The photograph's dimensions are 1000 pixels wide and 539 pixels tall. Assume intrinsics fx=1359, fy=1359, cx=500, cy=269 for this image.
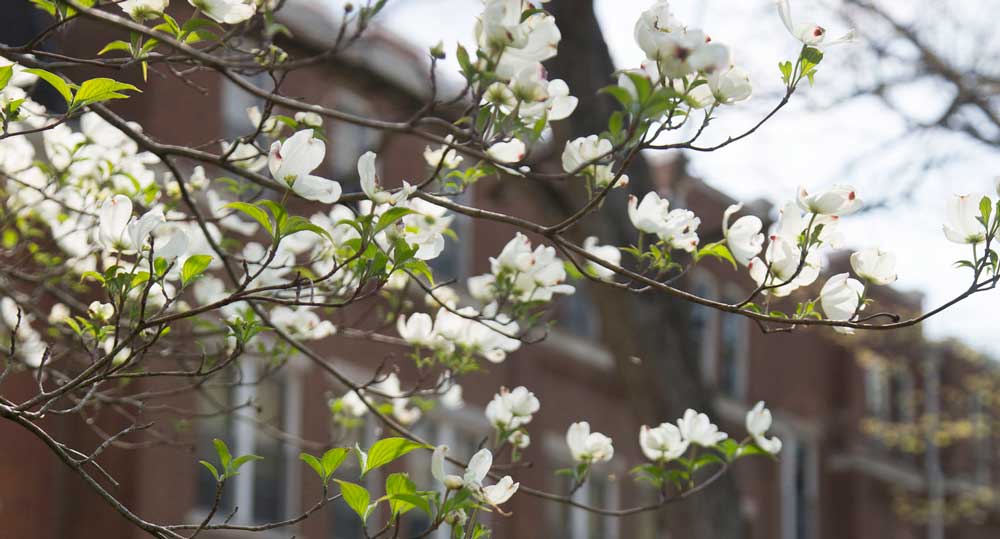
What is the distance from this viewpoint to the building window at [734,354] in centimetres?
1841

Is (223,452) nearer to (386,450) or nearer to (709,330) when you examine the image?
(386,450)

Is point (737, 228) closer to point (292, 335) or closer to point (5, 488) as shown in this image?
point (292, 335)

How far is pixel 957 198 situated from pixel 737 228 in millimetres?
364

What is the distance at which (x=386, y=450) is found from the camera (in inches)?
84.3

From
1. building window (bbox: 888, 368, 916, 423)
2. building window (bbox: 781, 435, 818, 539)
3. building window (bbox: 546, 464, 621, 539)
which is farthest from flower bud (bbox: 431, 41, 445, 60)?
building window (bbox: 888, 368, 916, 423)

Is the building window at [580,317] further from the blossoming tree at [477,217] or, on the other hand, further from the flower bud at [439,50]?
the flower bud at [439,50]

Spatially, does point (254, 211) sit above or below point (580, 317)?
below

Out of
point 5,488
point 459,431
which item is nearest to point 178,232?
point 5,488

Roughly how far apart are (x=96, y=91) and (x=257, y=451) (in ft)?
28.3

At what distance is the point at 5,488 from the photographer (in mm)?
9078

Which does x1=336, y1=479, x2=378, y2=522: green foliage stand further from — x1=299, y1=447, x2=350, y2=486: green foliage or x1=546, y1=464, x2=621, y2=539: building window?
x1=546, y1=464, x2=621, y2=539: building window

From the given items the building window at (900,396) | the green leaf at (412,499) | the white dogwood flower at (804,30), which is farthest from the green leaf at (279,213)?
the building window at (900,396)

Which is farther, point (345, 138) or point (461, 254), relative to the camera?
point (461, 254)

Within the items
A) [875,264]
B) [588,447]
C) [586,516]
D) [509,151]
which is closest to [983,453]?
[586,516]
